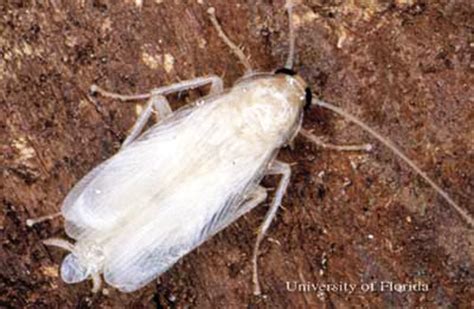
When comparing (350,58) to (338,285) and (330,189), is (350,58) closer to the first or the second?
(330,189)

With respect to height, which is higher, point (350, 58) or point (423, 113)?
point (350, 58)

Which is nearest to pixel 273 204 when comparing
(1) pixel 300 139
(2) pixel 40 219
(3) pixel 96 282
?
(1) pixel 300 139

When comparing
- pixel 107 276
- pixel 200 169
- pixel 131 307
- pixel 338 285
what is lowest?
pixel 338 285

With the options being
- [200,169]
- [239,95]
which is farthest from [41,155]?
[239,95]

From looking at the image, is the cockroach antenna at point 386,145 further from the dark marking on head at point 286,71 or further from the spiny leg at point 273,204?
the spiny leg at point 273,204

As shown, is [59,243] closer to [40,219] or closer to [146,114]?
[40,219]

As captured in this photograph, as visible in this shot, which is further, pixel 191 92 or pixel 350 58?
pixel 191 92

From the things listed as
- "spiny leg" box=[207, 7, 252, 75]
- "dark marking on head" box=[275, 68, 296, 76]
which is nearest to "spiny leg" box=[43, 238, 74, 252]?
"spiny leg" box=[207, 7, 252, 75]
